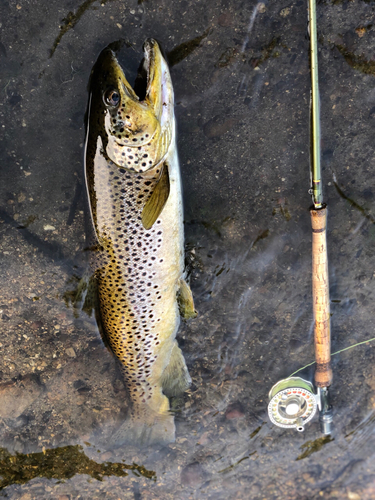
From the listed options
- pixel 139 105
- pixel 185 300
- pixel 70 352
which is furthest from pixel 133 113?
pixel 70 352

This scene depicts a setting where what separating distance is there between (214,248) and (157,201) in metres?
0.61

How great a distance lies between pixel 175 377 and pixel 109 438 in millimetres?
745

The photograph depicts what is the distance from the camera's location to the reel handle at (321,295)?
6.30 ft

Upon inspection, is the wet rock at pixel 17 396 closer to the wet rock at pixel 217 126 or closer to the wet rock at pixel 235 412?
the wet rock at pixel 235 412

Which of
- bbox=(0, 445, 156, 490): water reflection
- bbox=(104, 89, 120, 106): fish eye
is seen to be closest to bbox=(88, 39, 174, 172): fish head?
bbox=(104, 89, 120, 106): fish eye

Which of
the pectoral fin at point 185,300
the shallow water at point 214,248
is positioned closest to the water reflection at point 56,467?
the shallow water at point 214,248

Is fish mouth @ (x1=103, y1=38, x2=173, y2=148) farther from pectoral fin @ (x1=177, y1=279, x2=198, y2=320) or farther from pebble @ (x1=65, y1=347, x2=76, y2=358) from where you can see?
pebble @ (x1=65, y1=347, x2=76, y2=358)

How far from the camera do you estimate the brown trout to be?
5.47 ft

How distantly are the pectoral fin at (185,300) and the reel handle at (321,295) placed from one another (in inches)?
30.1

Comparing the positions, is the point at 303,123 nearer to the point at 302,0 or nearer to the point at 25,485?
the point at 302,0

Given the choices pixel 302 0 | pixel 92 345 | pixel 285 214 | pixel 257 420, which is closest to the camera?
pixel 302 0

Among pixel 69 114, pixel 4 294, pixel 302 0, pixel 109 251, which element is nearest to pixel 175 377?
pixel 109 251

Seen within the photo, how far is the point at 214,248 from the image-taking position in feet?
7.32

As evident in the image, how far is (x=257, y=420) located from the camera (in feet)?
8.27
